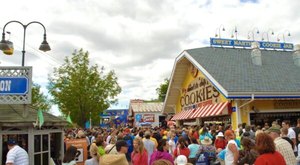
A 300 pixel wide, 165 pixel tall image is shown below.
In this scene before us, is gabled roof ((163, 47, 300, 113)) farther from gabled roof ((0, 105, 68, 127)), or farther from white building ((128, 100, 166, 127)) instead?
white building ((128, 100, 166, 127))

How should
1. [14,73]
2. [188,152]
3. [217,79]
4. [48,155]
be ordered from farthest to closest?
[217,79] → [48,155] → [14,73] → [188,152]

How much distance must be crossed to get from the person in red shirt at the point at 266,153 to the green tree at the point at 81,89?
2824cm

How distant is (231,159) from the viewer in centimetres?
677

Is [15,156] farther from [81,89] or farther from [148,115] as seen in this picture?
[148,115]

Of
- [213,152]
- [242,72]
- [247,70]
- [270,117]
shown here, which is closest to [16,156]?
[213,152]

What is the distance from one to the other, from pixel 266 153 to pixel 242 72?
17.2 m

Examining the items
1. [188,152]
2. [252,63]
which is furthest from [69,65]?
[188,152]

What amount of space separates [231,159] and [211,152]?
1925mm

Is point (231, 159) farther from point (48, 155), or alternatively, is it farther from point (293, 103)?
point (293, 103)

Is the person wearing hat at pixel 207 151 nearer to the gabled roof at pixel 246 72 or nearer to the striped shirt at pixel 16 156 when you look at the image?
the striped shirt at pixel 16 156

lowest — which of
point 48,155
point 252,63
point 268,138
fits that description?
point 48,155

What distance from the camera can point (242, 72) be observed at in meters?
21.3


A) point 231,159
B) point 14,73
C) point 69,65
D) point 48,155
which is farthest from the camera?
point 69,65

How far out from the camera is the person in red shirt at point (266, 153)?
4.68 meters
